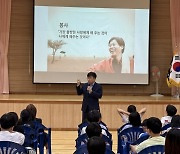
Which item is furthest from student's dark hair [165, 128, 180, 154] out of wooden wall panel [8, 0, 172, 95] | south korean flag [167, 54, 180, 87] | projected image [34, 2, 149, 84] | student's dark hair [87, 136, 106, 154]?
wooden wall panel [8, 0, 172, 95]

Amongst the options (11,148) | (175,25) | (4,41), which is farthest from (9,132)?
(175,25)

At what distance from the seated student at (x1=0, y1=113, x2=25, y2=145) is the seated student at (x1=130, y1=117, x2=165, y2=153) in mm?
1116

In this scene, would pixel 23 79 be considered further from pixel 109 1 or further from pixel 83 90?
Answer: pixel 83 90

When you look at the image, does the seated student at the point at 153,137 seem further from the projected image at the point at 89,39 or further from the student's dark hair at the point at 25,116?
the projected image at the point at 89,39

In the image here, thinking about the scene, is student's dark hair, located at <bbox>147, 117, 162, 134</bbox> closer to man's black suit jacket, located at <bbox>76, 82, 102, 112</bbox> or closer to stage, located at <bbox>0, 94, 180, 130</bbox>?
man's black suit jacket, located at <bbox>76, 82, 102, 112</bbox>

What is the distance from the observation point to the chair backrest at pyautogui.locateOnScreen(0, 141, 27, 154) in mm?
3732

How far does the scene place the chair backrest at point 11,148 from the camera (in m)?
3.73

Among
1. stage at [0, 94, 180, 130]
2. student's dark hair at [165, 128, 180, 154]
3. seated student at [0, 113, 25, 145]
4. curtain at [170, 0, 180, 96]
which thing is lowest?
stage at [0, 94, 180, 130]

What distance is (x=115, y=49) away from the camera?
35.0 feet

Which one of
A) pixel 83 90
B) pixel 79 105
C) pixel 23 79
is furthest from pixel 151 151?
pixel 23 79

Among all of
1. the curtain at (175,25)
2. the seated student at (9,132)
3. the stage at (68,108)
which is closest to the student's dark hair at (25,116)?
the seated student at (9,132)

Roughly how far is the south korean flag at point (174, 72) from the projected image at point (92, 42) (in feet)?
2.06

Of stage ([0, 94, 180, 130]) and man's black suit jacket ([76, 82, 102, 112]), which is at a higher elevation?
man's black suit jacket ([76, 82, 102, 112])

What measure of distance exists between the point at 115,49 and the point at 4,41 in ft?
8.78
